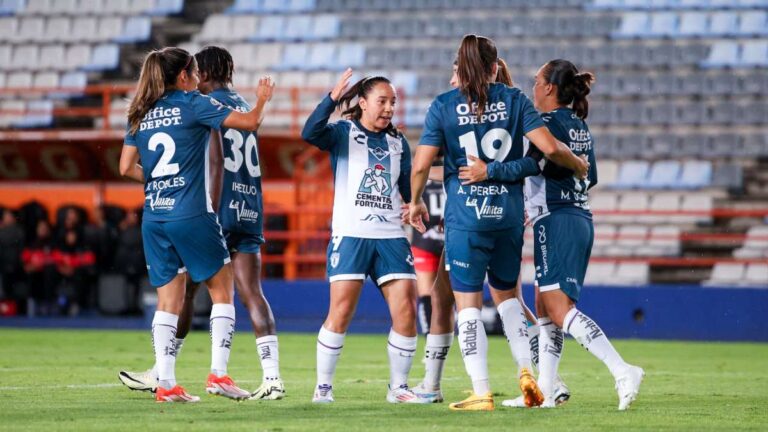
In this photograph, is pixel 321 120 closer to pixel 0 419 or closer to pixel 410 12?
pixel 0 419

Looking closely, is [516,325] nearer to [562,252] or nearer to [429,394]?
[562,252]

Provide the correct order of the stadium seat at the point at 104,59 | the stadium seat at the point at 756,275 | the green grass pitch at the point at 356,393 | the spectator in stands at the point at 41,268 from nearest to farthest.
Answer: the green grass pitch at the point at 356,393 < the stadium seat at the point at 756,275 < the spectator in stands at the point at 41,268 < the stadium seat at the point at 104,59

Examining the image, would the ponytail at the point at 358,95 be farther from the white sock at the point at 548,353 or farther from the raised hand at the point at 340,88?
the white sock at the point at 548,353

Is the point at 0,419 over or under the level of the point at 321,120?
under

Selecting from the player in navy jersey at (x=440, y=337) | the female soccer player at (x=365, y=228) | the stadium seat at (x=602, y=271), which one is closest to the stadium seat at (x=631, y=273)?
the stadium seat at (x=602, y=271)

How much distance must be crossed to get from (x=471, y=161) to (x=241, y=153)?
182 centimetres

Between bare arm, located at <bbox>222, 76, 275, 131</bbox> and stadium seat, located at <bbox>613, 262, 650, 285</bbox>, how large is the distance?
1240 centimetres

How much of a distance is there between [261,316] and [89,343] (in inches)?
289

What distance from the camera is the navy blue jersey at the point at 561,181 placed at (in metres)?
7.40

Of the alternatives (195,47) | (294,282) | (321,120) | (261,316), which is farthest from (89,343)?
(195,47)

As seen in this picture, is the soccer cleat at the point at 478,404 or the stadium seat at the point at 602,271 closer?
the soccer cleat at the point at 478,404

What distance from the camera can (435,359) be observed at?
7.86 meters

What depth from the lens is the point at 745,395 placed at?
8.61 meters

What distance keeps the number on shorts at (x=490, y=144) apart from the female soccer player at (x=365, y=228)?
642 mm
